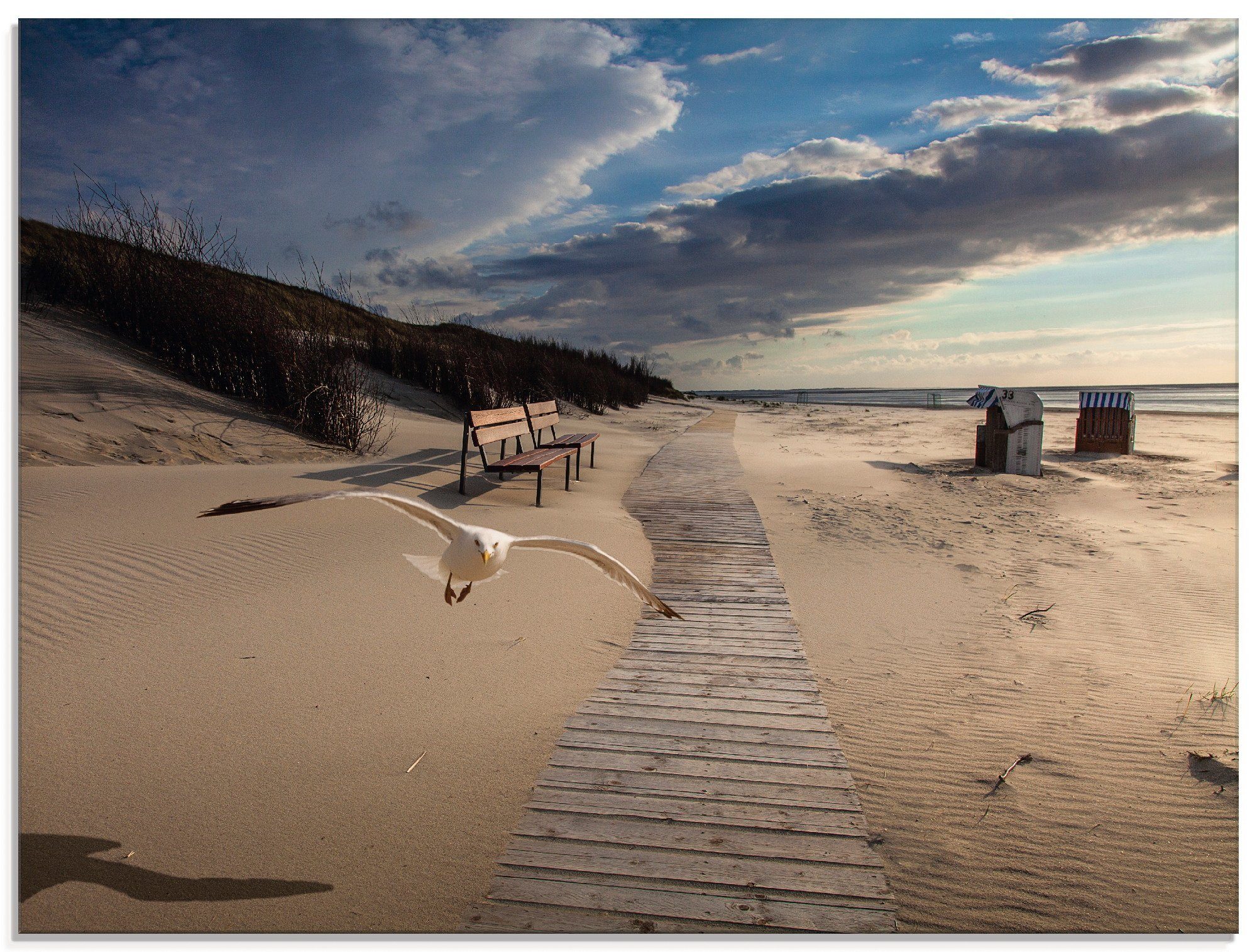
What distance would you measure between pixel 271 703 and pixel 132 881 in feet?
3.41

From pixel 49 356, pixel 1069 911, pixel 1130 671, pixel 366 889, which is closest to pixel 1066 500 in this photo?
pixel 1130 671

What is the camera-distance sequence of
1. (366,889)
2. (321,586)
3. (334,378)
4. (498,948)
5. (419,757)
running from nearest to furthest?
(498,948)
(366,889)
(419,757)
(321,586)
(334,378)

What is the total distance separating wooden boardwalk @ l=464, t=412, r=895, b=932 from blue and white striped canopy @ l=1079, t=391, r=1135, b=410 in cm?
1227

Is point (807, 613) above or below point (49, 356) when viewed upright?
below

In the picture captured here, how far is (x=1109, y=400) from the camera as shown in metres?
13.0

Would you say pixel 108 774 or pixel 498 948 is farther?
pixel 108 774

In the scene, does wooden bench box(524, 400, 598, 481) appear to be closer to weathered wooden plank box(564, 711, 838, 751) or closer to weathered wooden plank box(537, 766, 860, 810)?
weathered wooden plank box(564, 711, 838, 751)

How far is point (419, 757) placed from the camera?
286 centimetres

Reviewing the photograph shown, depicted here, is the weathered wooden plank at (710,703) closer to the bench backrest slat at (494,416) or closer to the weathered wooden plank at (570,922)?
the weathered wooden plank at (570,922)

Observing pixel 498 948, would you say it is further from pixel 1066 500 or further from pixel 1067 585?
pixel 1066 500

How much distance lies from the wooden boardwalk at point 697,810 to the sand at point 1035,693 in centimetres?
20

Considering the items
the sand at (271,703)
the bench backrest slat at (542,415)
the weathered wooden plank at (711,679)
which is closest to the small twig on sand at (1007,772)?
Result: the weathered wooden plank at (711,679)

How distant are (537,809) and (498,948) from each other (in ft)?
1.87

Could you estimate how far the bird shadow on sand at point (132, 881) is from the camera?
2.12 meters
